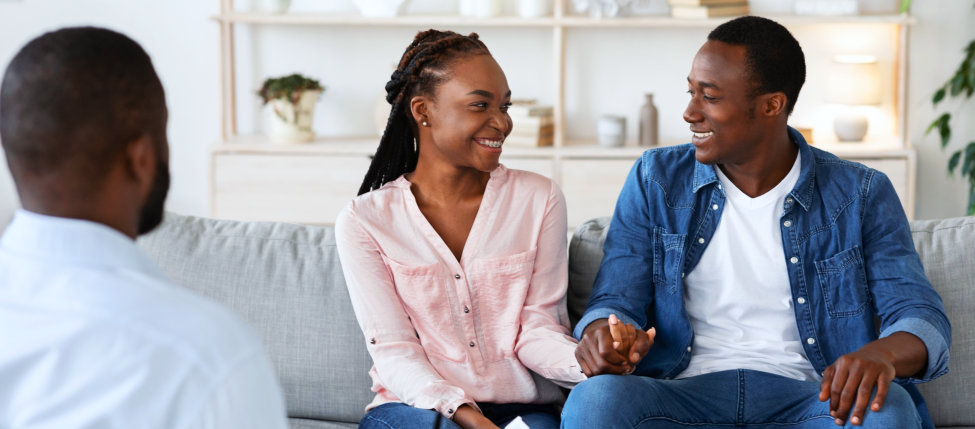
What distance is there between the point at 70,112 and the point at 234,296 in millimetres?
1187

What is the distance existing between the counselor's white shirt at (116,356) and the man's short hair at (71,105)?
93 mm

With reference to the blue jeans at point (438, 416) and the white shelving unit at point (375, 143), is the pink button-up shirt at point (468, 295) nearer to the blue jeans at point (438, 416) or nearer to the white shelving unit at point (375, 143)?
the blue jeans at point (438, 416)

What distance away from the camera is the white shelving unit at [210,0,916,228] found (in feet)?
12.8

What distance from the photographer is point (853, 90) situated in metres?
3.99

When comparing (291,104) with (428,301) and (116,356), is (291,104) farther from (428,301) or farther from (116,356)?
(116,356)

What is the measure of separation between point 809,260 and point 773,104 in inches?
12.0

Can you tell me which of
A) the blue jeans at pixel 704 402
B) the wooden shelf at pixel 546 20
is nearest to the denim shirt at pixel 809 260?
the blue jeans at pixel 704 402

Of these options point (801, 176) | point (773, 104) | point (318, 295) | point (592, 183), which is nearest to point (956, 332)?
point (801, 176)

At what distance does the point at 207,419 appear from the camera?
79 cm

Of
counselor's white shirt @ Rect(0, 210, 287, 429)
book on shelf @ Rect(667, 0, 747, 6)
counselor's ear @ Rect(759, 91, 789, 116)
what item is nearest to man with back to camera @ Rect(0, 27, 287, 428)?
counselor's white shirt @ Rect(0, 210, 287, 429)

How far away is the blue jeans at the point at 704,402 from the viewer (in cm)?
160

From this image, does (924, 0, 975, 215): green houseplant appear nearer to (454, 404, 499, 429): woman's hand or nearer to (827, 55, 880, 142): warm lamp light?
(827, 55, 880, 142): warm lamp light

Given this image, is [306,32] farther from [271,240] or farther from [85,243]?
[85,243]

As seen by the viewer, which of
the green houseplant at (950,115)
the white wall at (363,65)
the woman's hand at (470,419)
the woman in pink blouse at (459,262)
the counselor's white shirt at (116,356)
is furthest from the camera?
the white wall at (363,65)
